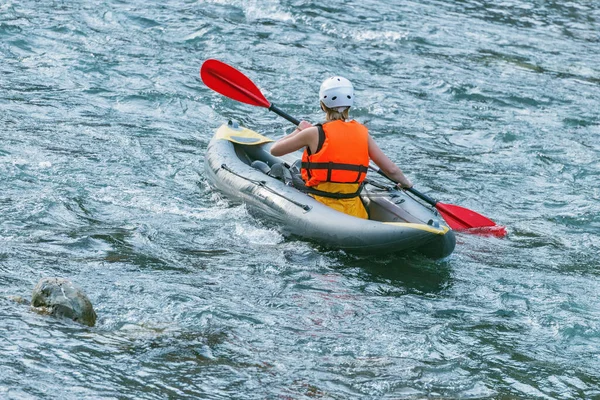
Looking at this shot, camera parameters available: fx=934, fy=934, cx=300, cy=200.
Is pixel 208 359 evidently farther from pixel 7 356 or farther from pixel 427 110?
pixel 427 110

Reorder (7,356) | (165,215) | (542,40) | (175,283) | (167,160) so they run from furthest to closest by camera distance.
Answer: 1. (542,40)
2. (167,160)
3. (165,215)
4. (175,283)
5. (7,356)

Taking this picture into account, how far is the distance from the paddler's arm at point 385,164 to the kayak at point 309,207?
0.14m

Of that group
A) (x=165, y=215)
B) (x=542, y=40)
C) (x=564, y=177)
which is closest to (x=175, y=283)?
(x=165, y=215)

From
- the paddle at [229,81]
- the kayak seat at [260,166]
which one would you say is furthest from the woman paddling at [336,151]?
the paddle at [229,81]

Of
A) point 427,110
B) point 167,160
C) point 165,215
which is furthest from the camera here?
point 427,110

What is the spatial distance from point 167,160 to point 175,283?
2.98m

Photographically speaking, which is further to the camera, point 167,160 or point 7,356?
point 167,160

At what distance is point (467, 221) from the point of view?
7137 millimetres

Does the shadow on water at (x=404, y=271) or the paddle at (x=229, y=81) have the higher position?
the paddle at (x=229, y=81)

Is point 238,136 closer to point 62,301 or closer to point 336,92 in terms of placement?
point 336,92

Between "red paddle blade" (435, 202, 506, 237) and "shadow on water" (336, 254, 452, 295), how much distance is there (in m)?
0.76

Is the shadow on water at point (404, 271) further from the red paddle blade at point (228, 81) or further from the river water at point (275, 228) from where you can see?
the red paddle blade at point (228, 81)

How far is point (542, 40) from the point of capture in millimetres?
13648

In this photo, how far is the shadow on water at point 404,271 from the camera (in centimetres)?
605
